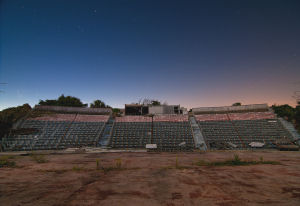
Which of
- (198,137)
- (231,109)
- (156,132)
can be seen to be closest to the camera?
(198,137)

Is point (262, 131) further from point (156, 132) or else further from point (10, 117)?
point (10, 117)

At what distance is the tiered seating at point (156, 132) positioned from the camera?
25.1m

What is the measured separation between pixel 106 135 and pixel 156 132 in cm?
1143

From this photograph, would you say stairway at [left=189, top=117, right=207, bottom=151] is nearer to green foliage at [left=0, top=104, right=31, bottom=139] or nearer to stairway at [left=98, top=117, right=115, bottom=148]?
stairway at [left=98, top=117, right=115, bottom=148]

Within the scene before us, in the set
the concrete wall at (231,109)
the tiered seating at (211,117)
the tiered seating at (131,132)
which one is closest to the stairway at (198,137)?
the tiered seating at (211,117)

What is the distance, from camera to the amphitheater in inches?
941

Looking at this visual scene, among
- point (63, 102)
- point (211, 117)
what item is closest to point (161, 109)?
point (211, 117)

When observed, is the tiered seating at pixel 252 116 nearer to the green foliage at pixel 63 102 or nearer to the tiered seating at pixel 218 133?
the tiered seating at pixel 218 133

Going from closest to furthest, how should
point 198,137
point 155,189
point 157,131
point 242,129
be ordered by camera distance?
point 155,189, point 198,137, point 242,129, point 157,131

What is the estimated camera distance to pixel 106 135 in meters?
28.6

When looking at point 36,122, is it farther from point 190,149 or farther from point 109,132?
point 190,149

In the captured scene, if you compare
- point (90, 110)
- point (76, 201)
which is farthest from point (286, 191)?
point (90, 110)

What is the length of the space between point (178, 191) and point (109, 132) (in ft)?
83.2

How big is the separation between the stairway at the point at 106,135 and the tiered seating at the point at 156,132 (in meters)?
1.16
